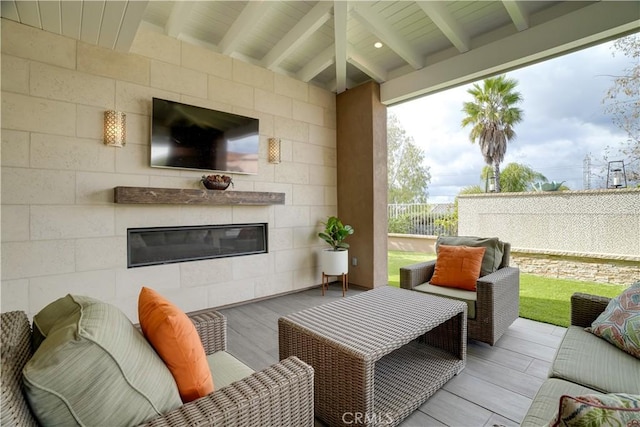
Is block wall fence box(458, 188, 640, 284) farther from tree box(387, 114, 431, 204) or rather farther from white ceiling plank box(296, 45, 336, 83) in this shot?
white ceiling plank box(296, 45, 336, 83)

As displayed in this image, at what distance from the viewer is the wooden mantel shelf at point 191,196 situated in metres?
2.80

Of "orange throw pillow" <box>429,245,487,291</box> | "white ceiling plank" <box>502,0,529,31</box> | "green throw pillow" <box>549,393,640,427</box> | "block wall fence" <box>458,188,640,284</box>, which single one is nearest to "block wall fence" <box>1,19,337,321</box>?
"orange throw pillow" <box>429,245,487,291</box>

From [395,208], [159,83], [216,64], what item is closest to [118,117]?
[159,83]

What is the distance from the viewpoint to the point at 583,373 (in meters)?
1.27

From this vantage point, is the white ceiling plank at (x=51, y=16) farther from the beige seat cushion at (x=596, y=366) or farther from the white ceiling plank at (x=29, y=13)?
the beige seat cushion at (x=596, y=366)

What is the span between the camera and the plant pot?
4.02 metres

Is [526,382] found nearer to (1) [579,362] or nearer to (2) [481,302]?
(2) [481,302]

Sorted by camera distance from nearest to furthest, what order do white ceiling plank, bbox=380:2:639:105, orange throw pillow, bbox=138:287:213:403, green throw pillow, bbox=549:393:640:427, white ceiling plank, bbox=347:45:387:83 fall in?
green throw pillow, bbox=549:393:640:427 → orange throw pillow, bbox=138:287:213:403 → white ceiling plank, bbox=380:2:639:105 → white ceiling plank, bbox=347:45:387:83

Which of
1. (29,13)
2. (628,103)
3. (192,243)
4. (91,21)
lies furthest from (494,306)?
(628,103)

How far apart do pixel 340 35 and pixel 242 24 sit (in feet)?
3.40

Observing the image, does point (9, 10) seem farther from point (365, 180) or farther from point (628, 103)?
point (628, 103)

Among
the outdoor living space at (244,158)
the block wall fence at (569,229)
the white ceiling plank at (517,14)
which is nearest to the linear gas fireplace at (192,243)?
the outdoor living space at (244,158)

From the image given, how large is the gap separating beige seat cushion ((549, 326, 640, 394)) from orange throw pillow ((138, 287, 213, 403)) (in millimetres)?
1506

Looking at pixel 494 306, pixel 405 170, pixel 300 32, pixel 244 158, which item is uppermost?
pixel 300 32
